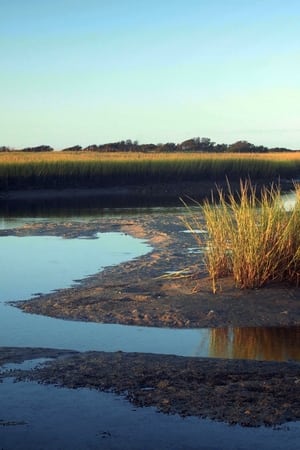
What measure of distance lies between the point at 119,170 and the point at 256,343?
29853mm

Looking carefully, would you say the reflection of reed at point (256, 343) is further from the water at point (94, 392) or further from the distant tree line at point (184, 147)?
Result: the distant tree line at point (184, 147)

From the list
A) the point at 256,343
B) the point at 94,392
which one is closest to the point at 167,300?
the point at 256,343

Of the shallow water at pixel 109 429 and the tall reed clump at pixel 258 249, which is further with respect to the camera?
the tall reed clump at pixel 258 249

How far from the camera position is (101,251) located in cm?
1435

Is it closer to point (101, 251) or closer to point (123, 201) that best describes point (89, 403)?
point (101, 251)

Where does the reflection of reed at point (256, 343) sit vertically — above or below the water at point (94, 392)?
below

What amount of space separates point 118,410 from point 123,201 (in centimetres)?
2637

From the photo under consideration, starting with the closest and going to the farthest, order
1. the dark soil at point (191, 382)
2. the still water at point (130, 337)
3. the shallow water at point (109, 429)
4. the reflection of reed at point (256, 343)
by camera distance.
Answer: the shallow water at point (109, 429)
the dark soil at point (191, 382)
the reflection of reed at point (256, 343)
the still water at point (130, 337)

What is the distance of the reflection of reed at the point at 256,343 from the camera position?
6980mm

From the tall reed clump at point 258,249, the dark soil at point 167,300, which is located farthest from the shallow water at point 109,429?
the tall reed clump at point 258,249

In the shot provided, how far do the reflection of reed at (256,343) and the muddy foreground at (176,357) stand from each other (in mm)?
267

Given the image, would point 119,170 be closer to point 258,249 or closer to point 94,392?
point 258,249

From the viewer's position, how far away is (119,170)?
3688 cm

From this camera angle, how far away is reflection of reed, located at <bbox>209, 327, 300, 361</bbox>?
698cm
